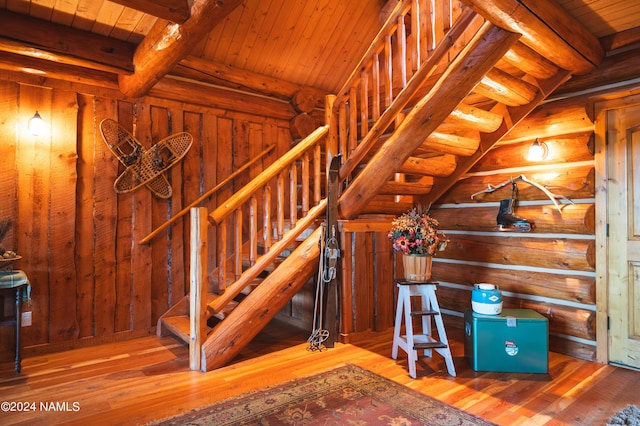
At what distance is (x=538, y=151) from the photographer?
3537 millimetres

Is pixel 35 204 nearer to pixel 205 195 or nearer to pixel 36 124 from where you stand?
pixel 36 124

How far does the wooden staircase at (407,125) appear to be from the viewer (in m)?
2.69

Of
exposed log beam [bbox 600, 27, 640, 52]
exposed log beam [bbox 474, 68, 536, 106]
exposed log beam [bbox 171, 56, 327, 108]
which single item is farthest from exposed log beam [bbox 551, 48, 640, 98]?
exposed log beam [bbox 171, 56, 327, 108]

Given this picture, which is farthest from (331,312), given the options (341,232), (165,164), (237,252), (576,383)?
(165,164)

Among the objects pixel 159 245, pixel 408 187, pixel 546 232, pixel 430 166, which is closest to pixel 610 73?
pixel 546 232

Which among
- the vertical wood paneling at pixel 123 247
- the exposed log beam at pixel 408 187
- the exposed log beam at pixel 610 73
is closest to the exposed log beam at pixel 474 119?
the exposed log beam at pixel 610 73

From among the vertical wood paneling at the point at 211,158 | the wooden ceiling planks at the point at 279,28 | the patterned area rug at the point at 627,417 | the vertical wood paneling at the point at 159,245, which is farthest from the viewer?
the vertical wood paneling at the point at 211,158

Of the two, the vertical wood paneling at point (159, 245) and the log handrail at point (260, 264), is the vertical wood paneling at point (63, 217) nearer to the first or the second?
the vertical wood paneling at point (159, 245)

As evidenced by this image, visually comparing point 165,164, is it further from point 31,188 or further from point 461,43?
point 461,43

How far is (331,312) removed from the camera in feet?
12.1

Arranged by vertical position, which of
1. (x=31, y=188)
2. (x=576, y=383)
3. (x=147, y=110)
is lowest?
(x=576, y=383)

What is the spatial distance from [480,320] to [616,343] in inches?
48.2

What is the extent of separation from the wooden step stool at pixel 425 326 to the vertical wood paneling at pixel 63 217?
3109 mm

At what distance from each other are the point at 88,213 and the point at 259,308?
1.99 meters
